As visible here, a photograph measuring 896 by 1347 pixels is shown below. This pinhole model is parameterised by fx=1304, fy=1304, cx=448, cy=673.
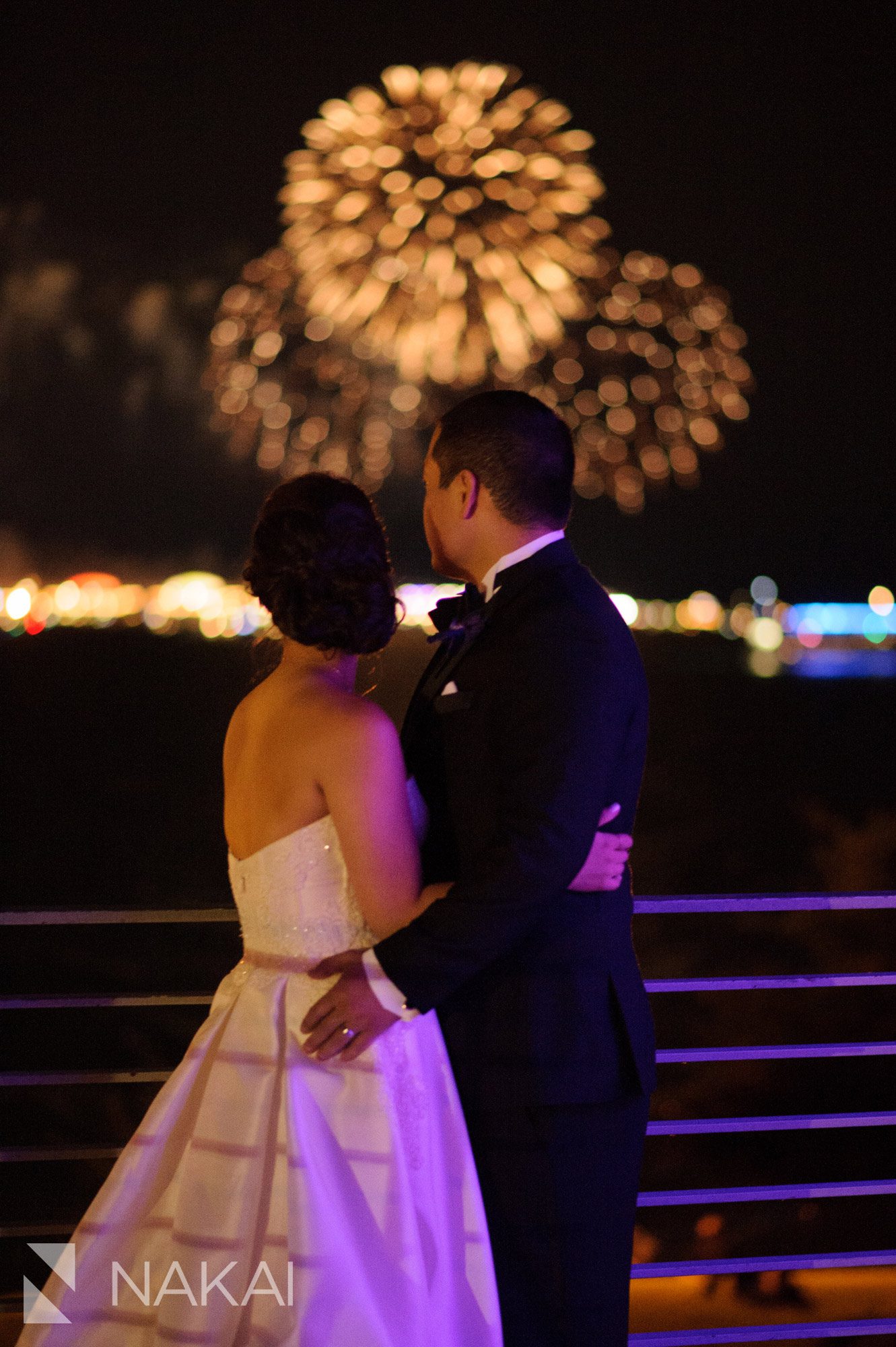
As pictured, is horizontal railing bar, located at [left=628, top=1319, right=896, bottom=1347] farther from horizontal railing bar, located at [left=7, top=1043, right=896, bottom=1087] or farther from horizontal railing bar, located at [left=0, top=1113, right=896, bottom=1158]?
horizontal railing bar, located at [left=7, top=1043, right=896, bottom=1087]

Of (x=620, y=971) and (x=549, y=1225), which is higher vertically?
(x=620, y=971)

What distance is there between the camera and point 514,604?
222 cm

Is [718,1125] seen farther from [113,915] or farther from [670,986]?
[113,915]

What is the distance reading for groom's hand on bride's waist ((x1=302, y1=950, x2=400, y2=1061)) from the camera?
2.08m

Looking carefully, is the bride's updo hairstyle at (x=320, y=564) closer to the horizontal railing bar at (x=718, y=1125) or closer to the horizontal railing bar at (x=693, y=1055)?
the horizontal railing bar at (x=693, y=1055)

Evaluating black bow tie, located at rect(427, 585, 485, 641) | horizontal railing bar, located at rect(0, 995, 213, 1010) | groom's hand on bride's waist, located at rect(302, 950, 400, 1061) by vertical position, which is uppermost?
black bow tie, located at rect(427, 585, 485, 641)

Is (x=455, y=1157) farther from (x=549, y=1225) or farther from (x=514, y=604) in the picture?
(x=514, y=604)

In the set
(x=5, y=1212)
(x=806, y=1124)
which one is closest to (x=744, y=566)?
(x=5, y=1212)

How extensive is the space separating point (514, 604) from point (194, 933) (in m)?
28.7

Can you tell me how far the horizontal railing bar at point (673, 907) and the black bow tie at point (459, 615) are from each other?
0.69m

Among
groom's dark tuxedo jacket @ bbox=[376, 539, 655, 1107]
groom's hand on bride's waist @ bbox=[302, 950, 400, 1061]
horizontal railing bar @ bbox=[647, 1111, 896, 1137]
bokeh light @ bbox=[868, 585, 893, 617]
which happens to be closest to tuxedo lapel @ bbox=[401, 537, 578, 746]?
groom's dark tuxedo jacket @ bbox=[376, 539, 655, 1107]

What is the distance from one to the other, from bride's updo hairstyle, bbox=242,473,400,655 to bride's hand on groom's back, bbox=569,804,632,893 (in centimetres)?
54

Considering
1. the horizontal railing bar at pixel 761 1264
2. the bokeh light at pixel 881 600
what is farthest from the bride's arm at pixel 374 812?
the bokeh light at pixel 881 600

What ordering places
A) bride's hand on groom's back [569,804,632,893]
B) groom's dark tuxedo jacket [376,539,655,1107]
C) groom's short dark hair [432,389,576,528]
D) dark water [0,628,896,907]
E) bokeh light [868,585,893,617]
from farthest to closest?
bokeh light [868,585,893,617]
dark water [0,628,896,907]
groom's short dark hair [432,389,576,528]
bride's hand on groom's back [569,804,632,893]
groom's dark tuxedo jacket [376,539,655,1107]
